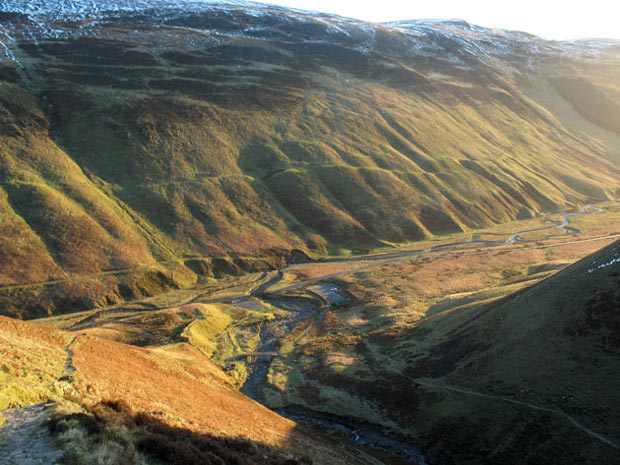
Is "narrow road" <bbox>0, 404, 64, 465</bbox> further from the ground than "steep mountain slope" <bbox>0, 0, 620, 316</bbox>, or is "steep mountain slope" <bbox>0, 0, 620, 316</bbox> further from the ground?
"narrow road" <bbox>0, 404, 64, 465</bbox>

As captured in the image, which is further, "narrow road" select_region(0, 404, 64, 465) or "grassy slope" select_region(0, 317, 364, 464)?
"grassy slope" select_region(0, 317, 364, 464)

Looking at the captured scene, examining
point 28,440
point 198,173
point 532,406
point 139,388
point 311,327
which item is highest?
point 28,440

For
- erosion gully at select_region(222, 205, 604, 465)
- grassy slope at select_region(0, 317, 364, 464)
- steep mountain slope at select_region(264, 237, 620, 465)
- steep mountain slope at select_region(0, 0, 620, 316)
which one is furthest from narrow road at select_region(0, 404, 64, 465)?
steep mountain slope at select_region(0, 0, 620, 316)

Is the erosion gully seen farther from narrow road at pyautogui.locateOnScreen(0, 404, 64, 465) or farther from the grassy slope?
narrow road at pyautogui.locateOnScreen(0, 404, 64, 465)

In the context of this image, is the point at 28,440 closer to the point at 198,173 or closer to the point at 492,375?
the point at 492,375

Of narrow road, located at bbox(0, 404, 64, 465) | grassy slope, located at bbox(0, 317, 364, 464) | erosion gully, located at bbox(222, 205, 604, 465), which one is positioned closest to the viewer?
narrow road, located at bbox(0, 404, 64, 465)

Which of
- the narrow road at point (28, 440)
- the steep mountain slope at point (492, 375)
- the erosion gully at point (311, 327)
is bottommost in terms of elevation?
the erosion gully at point (311, 327)

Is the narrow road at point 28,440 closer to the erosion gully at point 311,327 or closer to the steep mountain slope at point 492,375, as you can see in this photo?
the erosion gully at point 311,327

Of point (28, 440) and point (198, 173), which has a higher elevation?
point (28, 440)

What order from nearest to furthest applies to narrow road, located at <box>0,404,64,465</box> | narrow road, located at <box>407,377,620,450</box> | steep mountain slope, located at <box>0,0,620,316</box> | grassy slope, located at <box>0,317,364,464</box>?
narrow road, located at <box>0,404,64,465</box> → grassy slope, located at <box>0,317,364,464</box> → narrow road, located at <box>407,377,620,450</box> → steep mountain slope, located at <box>0,0,620,316</box>

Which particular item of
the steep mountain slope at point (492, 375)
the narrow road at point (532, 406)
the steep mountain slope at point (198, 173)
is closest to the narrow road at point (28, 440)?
the steep mountain slope at point (492, 375)

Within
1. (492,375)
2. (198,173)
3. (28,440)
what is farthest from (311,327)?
(198,173)
